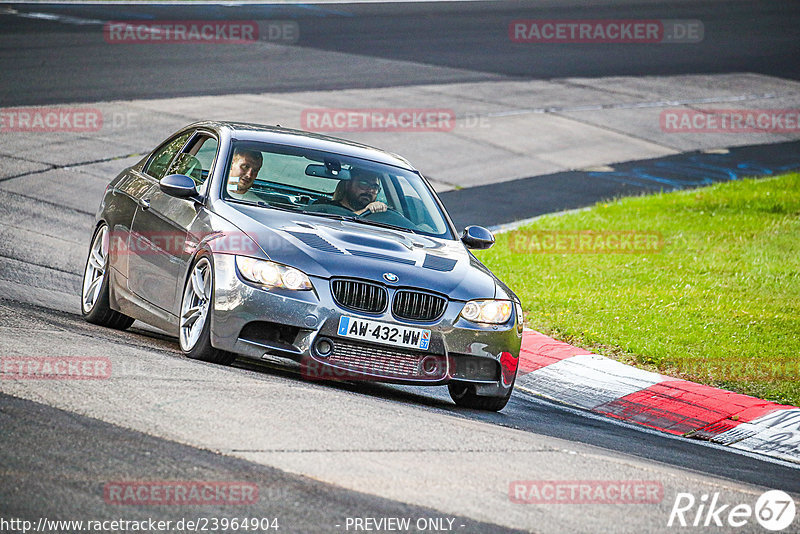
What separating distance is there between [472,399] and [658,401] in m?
1.91

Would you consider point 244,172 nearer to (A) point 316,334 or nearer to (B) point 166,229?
(B) point 166,229

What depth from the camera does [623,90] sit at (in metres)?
27.3

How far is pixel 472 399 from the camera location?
26.1 ft

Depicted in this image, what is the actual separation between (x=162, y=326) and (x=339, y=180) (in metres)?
1.64

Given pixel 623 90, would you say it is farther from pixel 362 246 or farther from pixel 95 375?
pixel 95 375

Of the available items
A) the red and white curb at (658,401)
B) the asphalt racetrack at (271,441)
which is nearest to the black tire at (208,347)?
the asphalt racetrack at (271,441)

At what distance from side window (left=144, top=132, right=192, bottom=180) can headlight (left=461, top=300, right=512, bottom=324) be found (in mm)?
2910

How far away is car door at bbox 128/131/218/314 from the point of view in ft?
26.0

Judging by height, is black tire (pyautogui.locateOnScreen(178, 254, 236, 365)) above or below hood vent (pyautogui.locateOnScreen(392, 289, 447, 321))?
below

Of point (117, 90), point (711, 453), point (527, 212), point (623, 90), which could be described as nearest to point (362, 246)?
point (711, 453)

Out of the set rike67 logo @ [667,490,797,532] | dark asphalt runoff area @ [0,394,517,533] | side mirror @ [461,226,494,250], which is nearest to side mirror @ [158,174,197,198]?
side mirror @ [461,226,494,250]

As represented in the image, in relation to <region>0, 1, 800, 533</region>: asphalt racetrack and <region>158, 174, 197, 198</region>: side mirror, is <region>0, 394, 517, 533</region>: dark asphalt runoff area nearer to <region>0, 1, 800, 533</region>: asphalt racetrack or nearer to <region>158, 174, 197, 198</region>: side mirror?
<region>0, 1, 800, 533</region>: asphalt racetrack

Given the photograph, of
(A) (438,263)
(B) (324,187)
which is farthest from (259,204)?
(A) (438,263)

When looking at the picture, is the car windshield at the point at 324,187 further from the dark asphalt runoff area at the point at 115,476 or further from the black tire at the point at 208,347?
the dark asphalt runoff area at the point at 115,476
